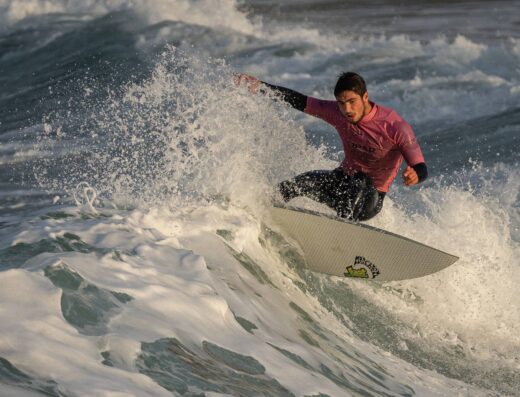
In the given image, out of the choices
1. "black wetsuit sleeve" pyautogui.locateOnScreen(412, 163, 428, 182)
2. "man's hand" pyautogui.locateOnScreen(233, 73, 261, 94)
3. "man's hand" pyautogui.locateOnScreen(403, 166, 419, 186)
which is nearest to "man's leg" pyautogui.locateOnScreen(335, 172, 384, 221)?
"black wetsuit sleeve" pyautogui.locateOnScreen(412, 163, 428, 182)

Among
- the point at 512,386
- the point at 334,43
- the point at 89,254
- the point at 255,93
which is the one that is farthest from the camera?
the point at 334,43

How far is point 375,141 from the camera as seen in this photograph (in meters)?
7.17

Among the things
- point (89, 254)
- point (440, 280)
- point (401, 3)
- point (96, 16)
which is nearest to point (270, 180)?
point (440, 280)

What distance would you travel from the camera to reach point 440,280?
26.2 ft

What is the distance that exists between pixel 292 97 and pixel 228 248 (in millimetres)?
1337

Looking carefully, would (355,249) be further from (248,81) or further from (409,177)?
(248,81)

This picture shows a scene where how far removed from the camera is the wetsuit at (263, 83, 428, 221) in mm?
7125

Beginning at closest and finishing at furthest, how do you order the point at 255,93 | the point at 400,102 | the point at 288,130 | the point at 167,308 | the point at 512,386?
the point at 167,308, the point at 512,386, the point at 255,93, the point at 288,130, the point at 400,102

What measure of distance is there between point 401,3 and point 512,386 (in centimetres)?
1991

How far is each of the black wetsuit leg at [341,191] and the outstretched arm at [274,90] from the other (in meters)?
0.57

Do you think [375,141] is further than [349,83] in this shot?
Yes

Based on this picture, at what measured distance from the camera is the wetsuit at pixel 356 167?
281 inches

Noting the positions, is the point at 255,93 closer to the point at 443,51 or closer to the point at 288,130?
the point at 288,130

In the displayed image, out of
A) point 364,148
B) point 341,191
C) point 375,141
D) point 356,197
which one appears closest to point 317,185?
point 341,191
